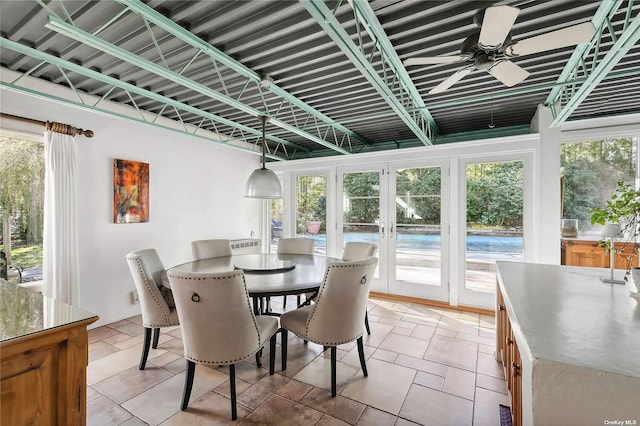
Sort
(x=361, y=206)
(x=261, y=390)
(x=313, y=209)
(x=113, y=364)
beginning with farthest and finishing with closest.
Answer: (x=313, y=209), (x=361, y=206), (x=113, y=364), (x=261, y=390)

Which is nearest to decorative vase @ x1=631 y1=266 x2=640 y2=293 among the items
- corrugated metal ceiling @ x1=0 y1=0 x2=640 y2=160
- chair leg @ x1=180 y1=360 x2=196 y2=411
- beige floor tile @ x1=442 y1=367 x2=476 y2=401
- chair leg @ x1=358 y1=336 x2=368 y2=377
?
beige floor tile @ x1=442 y1=367 x2=476 y2=401

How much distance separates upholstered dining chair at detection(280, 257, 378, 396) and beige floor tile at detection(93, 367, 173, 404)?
1176mm

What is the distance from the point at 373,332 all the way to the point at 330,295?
1.45 metres

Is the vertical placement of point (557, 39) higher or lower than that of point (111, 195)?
higher

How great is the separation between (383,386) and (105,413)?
1.92 metres

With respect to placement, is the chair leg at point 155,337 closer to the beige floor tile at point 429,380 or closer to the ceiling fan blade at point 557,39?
the beige floor tile at point 429,380

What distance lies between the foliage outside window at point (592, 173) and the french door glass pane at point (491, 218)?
0.98m

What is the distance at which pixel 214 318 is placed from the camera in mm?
1806

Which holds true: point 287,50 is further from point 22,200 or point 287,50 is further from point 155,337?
point 22,200

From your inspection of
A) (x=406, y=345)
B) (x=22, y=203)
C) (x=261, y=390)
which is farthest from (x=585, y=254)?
(x=22, y=203)

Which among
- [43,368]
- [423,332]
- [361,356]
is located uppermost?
[43,368]

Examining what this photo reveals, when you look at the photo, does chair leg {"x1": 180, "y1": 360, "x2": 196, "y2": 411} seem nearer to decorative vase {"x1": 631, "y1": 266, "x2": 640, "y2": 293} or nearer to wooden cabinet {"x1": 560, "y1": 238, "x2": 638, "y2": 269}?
decorative vase {"x1": 631, "y1": 266, "x2": 640, "y2": 293}

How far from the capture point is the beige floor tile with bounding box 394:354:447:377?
244 centimetres

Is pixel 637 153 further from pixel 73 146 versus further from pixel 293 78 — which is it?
pixel 73 146
